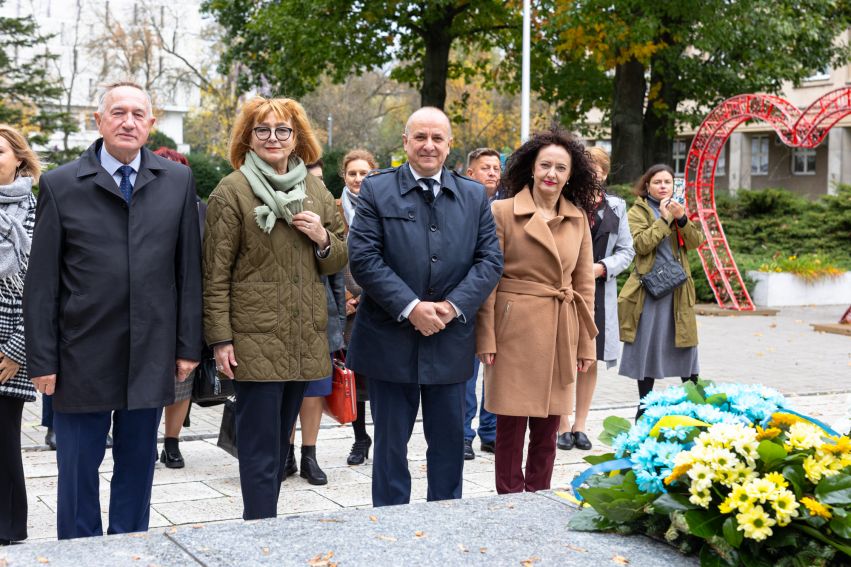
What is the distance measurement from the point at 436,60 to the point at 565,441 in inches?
791

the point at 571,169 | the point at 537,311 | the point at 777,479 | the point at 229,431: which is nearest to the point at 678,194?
the point at 571,169

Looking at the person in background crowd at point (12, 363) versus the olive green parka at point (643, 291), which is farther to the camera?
the olive green parka at point (643, 291)

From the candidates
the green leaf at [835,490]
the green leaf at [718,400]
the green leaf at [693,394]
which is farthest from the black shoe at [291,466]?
the green leaf at [835,490]

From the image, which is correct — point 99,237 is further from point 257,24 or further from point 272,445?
point 257,24

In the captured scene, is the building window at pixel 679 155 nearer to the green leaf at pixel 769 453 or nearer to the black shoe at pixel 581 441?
the black shoe at pixel 581 441

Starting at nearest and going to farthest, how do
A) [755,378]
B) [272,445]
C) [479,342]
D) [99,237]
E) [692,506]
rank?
[692,506], [99,237], [272,445], [479,342], [755,378]

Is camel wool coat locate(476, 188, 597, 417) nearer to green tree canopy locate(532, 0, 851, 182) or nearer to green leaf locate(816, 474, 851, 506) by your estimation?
green leaf locate(816, 474, 851, 506)

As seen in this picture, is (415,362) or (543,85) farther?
(543,85)

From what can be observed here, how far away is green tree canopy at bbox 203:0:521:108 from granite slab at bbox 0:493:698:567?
2243 centimetres

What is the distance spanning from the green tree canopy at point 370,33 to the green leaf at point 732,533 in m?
22.8

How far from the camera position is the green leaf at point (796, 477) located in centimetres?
303

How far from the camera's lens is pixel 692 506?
307cm

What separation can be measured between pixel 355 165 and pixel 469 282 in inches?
110

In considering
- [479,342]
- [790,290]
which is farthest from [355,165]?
[790,290]
